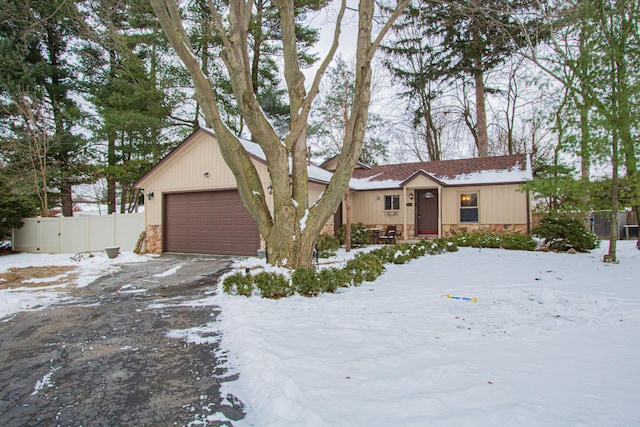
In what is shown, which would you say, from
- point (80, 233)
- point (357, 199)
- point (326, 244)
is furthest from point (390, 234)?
point (80, 233)

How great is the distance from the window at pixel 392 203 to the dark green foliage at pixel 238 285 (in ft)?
36.6

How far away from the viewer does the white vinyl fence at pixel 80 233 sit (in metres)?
13.0

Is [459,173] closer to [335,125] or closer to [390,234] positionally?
[390,234]

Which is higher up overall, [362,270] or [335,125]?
[335,125]

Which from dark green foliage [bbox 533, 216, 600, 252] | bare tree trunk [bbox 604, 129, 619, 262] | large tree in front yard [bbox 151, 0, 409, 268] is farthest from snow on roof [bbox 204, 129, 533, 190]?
large tree in front yard [bbox 151, 0, 409, 268]

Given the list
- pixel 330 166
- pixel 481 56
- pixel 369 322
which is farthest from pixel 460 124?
pixel 369 322

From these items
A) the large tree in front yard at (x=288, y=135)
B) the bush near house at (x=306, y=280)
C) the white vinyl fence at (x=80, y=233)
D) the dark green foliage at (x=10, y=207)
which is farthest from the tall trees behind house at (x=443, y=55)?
the dark green foliage at (x=10, y=207)

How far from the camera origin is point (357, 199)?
53.2ft

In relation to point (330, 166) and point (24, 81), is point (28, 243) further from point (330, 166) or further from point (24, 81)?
point (330, 166)

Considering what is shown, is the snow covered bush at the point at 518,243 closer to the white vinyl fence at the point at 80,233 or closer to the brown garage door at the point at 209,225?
the brown garage door at the point at 209,225

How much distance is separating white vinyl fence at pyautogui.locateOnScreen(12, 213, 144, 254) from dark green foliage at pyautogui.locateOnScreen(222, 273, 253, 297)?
9.31 metres

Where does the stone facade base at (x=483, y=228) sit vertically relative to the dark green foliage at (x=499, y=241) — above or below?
above

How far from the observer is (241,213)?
1114 centimetres

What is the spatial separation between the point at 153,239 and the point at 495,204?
1333 cm
